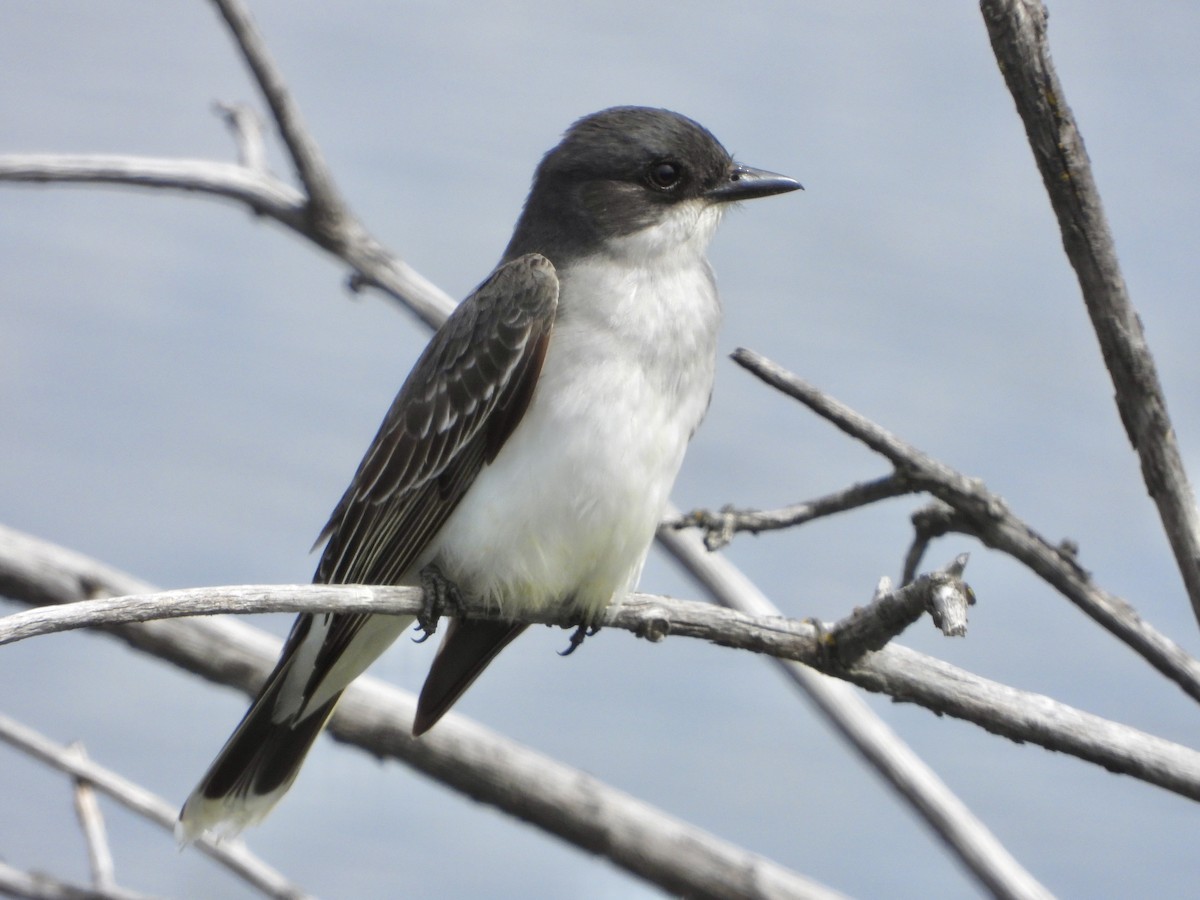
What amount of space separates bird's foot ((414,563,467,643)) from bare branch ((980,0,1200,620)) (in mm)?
1734

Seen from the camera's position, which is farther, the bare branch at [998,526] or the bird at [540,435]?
the bird at [540,435]

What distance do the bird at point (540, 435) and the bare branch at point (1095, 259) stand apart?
4.19 ft

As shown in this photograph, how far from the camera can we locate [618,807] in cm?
405

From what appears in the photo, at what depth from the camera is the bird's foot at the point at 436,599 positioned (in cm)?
356

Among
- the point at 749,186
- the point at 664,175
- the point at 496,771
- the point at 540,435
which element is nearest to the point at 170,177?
the point at 664,175

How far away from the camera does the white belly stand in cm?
352

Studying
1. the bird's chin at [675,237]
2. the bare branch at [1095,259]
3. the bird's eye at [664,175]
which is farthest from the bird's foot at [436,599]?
the bare branch at [1095,259]

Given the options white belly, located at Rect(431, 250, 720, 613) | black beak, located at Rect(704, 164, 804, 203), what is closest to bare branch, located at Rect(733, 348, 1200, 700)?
white belly, located at Rect(431, 250, 720, 613)

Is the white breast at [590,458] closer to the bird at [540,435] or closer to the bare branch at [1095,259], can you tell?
the bird at [540,435]

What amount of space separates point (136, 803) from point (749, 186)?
251cm

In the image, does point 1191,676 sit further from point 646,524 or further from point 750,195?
point 750,195

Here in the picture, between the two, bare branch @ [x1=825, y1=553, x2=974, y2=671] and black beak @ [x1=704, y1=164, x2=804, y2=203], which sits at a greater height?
black beak @ [x1=704, y1=164, x2=804, y2=203]

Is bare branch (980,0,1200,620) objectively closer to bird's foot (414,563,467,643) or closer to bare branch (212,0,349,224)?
bird's foot (414,563,467,643)

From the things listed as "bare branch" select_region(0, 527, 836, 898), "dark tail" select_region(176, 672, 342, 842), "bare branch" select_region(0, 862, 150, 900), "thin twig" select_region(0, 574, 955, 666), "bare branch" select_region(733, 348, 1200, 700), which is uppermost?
"bare branch" select_region(733, 348, 1200, 700)
